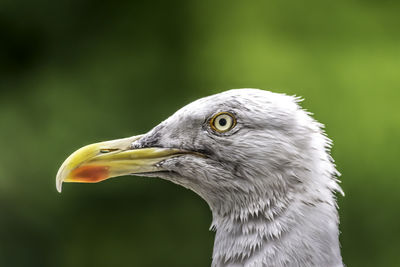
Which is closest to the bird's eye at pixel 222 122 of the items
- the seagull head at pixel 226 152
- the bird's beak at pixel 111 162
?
the seagull head at pixel 226 152

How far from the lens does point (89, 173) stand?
1638mm

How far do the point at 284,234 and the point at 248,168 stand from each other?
194mm

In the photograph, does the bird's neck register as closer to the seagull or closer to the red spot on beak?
the seagull

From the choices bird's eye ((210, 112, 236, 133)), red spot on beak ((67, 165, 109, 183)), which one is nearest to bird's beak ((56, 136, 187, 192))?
red spot on beak ((67, 165, 109, 183))

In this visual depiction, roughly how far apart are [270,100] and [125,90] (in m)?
2.42

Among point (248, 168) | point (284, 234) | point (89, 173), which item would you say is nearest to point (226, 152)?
point (248, 168)

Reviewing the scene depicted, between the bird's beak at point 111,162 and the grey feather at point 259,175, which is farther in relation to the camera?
the bird's beak at point 111,162

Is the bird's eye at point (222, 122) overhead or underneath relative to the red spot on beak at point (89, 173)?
overhead

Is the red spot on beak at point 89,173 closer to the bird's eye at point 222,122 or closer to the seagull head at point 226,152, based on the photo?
the seagull head at point 226,152

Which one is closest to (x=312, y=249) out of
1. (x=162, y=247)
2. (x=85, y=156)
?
(x=85, y=156)

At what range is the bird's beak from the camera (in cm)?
163

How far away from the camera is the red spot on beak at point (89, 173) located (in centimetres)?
163

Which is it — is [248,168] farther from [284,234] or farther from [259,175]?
[284,234]
